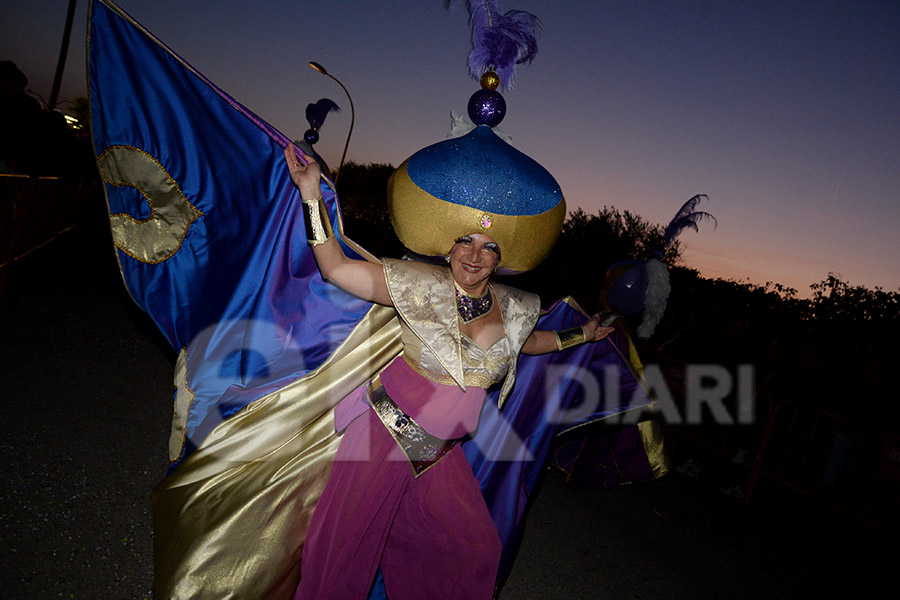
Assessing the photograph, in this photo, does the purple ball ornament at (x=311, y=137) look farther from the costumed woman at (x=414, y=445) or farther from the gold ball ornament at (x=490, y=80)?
the gold ball ornament at (x=490, y=80)

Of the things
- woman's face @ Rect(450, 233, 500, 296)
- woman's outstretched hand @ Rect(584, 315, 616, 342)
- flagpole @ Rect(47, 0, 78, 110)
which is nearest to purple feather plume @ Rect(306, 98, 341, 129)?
woman's face @ Rect(450, 233, 500, 296)

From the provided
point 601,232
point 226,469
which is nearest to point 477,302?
point 226,469

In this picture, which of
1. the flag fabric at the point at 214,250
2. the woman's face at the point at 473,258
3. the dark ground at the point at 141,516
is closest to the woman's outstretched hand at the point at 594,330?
the woman's face at the point at 473,258

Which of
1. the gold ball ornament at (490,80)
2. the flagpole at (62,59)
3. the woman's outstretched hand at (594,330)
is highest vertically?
the flagpole at (62,59)

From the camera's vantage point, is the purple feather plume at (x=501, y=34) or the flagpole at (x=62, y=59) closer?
the purple feather plume at (x=501, y=34)

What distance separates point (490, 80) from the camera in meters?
2.09

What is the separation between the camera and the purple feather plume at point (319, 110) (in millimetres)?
3789

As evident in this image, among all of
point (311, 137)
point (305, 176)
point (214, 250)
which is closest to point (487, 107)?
point (305, 176)

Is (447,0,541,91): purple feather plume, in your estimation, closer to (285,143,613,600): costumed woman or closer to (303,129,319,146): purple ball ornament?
(285,143,613,600): costumed woman

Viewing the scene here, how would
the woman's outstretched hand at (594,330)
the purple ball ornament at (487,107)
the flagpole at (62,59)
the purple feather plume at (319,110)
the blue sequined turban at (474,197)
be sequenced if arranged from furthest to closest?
the flagpole at (62,59) → the purple feather plume at (319,110) → the woman's outstretched hand at (594,330) → the purple ball ornament at (487,107) → the blue sequined turban at (474,197)

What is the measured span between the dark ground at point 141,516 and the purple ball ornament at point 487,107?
2467 mm

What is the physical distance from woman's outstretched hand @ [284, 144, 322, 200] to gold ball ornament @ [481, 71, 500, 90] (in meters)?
0.80

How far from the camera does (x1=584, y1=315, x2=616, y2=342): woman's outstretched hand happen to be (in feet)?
8.62

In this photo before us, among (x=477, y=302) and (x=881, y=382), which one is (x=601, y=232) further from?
A: (x=477, y=302)
